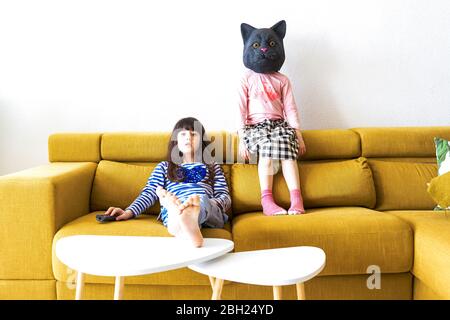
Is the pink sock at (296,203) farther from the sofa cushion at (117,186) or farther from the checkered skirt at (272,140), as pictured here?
the sofa cushion at (117,186)

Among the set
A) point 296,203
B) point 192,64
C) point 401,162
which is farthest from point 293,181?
point 192,64

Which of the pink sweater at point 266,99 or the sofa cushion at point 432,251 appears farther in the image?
the pink sweater at point 266,99

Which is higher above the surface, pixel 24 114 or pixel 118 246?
pixel 24 114

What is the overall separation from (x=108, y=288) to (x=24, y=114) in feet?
4.37

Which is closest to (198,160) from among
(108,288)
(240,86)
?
(240,86)

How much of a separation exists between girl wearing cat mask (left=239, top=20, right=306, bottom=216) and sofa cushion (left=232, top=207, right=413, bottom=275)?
0.36 metres

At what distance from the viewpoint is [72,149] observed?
2393mm

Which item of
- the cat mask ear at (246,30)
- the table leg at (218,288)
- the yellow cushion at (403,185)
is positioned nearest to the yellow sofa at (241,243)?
the yellow cushion at (403,185)

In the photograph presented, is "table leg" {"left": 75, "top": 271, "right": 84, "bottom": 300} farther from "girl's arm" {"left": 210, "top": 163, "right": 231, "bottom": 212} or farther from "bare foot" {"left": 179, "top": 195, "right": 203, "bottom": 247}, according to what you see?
"girl's arm" {"left": 210, "top": 163, "right": 231, "bottom": 212}

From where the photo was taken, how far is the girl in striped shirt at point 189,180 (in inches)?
78.1

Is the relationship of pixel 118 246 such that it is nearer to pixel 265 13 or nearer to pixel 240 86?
pixel 240 86

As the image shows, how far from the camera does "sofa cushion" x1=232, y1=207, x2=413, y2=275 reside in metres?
1.82

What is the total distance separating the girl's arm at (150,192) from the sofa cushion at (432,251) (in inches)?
42.2

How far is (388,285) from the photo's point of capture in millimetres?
1885
